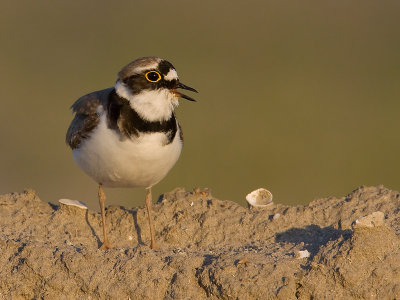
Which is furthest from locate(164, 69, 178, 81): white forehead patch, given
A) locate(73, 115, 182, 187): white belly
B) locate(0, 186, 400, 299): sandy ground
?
locate(0, 186, 400, 299): sandy ground

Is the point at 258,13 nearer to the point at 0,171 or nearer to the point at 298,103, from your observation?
the point at 298,103

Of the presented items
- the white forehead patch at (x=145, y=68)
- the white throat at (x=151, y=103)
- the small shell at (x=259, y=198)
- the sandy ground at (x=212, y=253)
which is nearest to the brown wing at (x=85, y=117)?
the white throat at (x=151, y=103)

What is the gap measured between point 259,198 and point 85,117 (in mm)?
2017

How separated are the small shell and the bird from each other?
963 mm

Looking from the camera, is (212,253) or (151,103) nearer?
(212,253)

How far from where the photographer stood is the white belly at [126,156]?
27.2ft

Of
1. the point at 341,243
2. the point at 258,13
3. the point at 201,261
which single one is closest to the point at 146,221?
the point at 201,261

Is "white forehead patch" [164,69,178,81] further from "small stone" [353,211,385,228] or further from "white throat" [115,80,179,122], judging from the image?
"small stone" [353,211,385,228]

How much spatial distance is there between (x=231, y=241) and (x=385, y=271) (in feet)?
6.06

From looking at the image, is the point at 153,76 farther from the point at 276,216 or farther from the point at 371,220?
the point at 371,220

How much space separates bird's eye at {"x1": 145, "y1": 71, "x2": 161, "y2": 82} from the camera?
325 inches

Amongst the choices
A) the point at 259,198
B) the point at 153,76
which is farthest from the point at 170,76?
the point at 259,198

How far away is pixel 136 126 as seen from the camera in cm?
825

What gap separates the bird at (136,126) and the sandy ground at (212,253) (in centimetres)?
42
